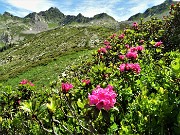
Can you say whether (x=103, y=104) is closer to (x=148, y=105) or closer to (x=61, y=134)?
(x=148, y=105)

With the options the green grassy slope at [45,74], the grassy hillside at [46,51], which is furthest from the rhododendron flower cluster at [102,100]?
the grassy hillside at [46,51]

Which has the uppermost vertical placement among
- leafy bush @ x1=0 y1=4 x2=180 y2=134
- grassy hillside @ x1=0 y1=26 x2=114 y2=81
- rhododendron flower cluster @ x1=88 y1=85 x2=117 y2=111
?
rhododendron flower cluster @ x1=88 y1=85 x2=117 y2=111

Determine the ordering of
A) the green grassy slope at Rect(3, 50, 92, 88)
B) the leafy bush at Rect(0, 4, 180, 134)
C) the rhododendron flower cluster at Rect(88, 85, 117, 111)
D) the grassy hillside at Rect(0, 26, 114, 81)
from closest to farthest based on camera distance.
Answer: the rhododendron flower cluster at Rect(88, 85, 117, 111), the leafy bush at Rect(0, 4, 180, 134), the green grassy slope at Rect(3, 50, 92, 88), the grassy hillside at Rect(0, 26, 114, 81)

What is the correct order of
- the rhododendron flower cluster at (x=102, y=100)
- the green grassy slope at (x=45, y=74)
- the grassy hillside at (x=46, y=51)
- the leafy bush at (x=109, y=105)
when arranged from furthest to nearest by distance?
1. the grassy hillside at (x=46, y=51)
2. the green grassy slope at (x=45, y=74)
3. the leafy bush at (x=109, y=105)
4. the rhododendron flower cluster at (x=102, y=100)

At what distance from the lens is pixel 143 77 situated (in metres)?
7.27

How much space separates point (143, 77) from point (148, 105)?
100 inches

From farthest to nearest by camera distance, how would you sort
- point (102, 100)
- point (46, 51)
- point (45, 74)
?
point (46, 51) → point (45, 74) → point (102, 100)

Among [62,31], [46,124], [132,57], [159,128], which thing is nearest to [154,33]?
[132,57]

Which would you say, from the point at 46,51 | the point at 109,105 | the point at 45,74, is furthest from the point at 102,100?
the point at 46,51

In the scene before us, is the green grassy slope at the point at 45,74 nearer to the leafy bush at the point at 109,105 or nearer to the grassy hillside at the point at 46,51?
the grassy hillside at the point at 46,51

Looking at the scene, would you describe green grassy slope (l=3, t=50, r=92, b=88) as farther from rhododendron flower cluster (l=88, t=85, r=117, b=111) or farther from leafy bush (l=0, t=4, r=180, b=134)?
rhododendron flower cluster (l=88, t=85, r=117, b=111)

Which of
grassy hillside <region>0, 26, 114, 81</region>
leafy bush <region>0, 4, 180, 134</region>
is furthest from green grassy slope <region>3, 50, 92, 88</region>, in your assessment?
leafy bush <region>0, 4, 180, 134</region>

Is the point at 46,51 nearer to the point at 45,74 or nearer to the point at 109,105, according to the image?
the point at 45,74

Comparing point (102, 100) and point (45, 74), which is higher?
point (102, 100)
